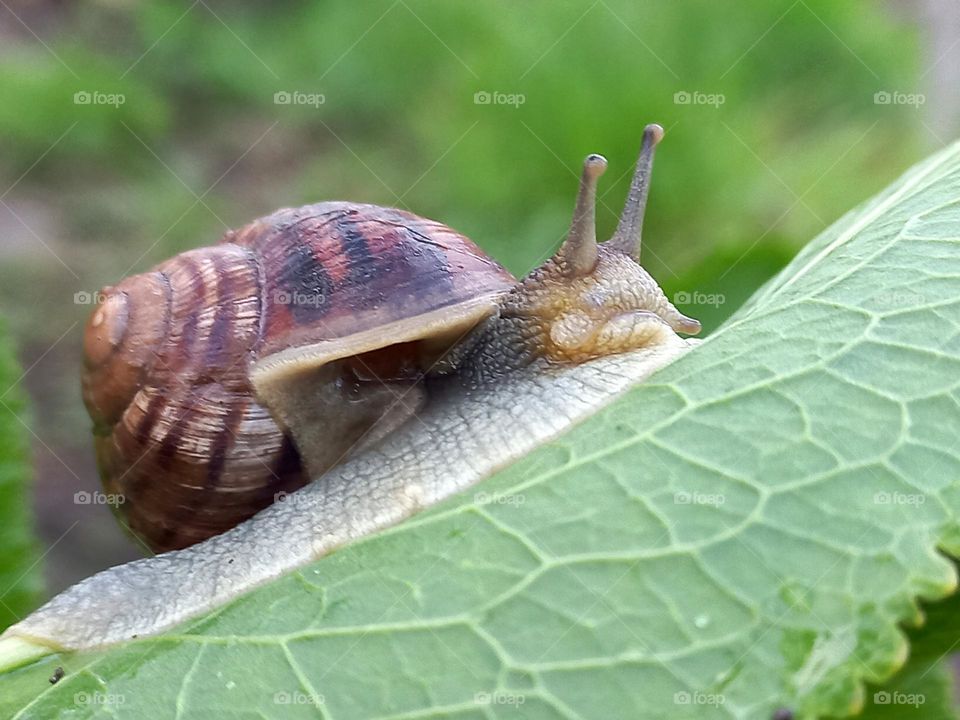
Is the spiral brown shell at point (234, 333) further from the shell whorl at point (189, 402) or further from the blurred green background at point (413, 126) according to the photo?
the blurred green background at point (413, 126)

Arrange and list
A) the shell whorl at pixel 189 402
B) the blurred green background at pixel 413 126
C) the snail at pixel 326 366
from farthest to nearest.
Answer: the blurred green background at pixel 413 126 < the shell whorl at pixel 189 402 < the snail at pixel 326 366

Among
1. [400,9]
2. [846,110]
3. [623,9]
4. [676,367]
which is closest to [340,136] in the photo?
[400,9]

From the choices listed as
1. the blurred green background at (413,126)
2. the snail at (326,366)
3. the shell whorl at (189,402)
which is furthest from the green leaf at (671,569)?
the blurred green background at (413,126)

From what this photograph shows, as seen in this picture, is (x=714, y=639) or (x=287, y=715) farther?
(x=287, y=715)

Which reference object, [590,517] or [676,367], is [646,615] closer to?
[590,517]

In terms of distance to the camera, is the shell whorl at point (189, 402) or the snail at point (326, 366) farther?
the shell whorl at point (189, 402)

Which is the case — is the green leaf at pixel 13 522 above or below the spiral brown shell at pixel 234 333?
below

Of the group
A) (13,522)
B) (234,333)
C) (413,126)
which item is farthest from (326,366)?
(413,126)
